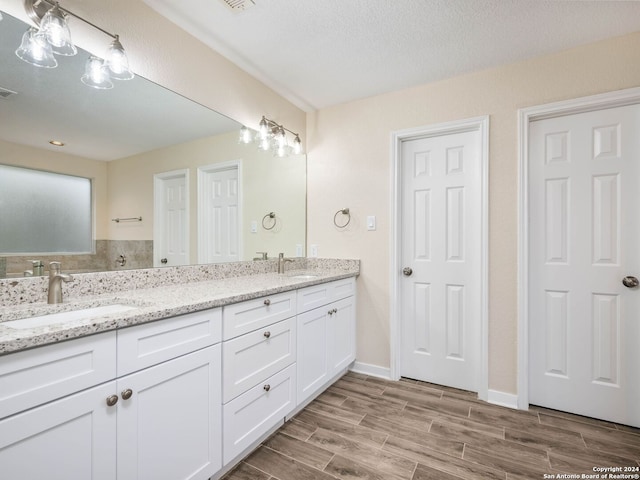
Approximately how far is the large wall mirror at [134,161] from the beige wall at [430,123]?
1.97 ft

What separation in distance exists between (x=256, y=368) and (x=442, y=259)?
5.33ft

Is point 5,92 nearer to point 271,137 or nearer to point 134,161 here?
point 134,161

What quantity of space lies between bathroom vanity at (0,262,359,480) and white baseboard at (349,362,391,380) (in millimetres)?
855

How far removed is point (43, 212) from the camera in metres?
1.39

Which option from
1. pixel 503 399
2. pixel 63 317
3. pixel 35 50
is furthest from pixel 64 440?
pixel 503 399

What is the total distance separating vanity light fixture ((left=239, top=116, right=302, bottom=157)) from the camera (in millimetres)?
2366

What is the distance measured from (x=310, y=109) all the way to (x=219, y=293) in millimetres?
2081

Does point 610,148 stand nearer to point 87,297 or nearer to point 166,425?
point 166,425

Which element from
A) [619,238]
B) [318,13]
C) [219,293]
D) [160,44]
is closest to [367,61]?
[318,13]

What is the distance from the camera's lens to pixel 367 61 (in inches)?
86.6

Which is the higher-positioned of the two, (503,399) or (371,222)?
(371,222)

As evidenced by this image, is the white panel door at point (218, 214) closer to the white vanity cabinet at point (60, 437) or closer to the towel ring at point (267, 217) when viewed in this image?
the towel ring at point (267, 217)

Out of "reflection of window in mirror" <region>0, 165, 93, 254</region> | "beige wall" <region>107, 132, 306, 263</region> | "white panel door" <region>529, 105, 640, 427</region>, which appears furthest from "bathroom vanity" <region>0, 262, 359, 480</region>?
"white panel door" <region>529, 105, 640, 427</region>

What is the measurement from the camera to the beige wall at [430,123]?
204 cm
